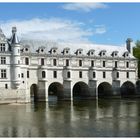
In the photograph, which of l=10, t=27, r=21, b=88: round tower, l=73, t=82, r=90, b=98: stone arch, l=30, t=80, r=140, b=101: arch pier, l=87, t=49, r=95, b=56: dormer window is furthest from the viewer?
l=87, t=49, r=95, b=56: dormer window

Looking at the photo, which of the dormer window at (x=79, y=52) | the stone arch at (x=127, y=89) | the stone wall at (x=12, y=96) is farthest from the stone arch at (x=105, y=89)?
the stone wall at (x=12, y=96)

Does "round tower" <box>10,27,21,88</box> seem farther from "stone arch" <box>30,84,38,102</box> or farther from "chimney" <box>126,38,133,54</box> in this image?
"chimney" <box>126,38,133,54</box>

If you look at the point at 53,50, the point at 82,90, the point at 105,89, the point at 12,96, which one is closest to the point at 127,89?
the point at 105,89

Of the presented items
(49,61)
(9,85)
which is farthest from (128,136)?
(49,61)

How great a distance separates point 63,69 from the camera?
63.8 meters

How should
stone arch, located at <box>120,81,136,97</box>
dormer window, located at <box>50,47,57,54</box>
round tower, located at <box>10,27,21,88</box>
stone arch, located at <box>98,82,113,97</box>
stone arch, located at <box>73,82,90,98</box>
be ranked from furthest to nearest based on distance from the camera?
stone arch, located at <box>120,81,136,97</box>
stone arch, located at <box>98,82,113,97</box>
stone arch, located at <box>73,82,90,98</box>
dormer window, located at <box>50,47,57,54</box>
round tower, located at <box>10,27,21,88</box>

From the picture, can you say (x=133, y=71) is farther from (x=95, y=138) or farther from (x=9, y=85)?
(x=95, y=138)

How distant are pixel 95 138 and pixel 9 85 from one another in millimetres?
34608

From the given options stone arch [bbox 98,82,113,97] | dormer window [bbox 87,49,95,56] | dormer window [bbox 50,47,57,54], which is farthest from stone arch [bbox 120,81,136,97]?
dormer window [bbox 50,47,57,54]

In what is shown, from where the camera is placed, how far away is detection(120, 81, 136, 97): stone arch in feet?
233

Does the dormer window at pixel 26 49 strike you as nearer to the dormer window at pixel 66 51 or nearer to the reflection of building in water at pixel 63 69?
the reflection of building in water at pixel 63 69

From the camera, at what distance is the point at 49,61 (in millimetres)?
62812

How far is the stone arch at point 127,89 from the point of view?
Result: 71000 mm

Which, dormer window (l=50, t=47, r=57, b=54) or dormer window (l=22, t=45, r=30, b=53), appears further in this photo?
dormer window (l=50, t=47, r=57, b=54)
